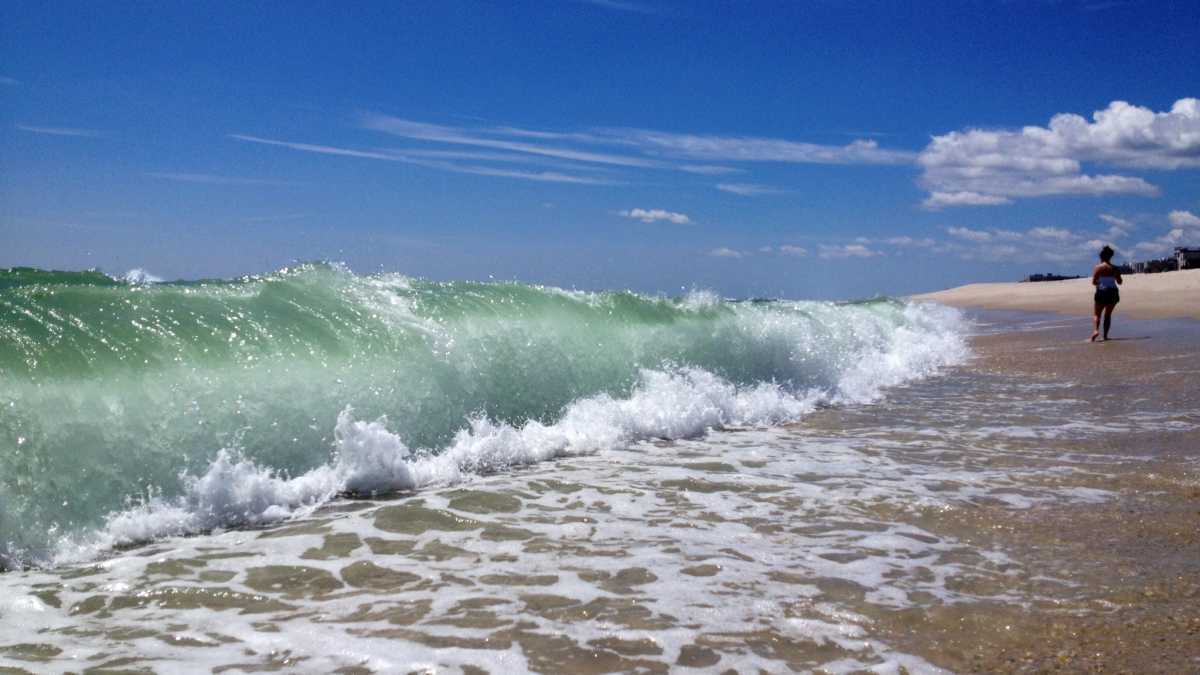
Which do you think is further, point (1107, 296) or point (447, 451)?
point (1107, 296)

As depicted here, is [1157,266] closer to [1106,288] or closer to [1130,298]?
[1130,298]

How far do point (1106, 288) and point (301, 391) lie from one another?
1527 cm

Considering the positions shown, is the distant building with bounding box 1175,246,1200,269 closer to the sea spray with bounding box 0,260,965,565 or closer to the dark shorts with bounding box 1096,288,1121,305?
the dark shorts with bounding box 1096,288,1121,305

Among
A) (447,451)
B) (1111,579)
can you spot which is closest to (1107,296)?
(447,451)

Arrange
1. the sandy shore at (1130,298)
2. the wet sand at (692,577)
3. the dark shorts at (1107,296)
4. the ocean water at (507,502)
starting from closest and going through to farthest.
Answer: the wet sand at (692,577) → the ocean water at (507,502) → the dark shorts at (1107,296) → the sandy shore at (1130,298)

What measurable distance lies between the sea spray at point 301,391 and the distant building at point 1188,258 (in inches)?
1763

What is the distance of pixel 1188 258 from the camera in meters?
46.8

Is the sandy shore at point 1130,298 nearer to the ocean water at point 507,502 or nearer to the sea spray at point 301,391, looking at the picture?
the ocean water at point 507,502

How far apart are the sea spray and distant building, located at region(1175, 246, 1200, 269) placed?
44.8m

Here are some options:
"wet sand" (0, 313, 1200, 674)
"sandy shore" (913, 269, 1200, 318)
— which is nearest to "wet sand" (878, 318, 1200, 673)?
"wet sand" (0, 313, 1200, 674)

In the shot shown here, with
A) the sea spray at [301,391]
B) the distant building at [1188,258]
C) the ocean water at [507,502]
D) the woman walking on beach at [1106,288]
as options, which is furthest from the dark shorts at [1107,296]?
the distant building at [1188,258]

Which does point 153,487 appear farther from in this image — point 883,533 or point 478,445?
point 883,533

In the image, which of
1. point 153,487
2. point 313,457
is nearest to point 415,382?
point 313,457

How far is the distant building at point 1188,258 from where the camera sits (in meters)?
46.3
